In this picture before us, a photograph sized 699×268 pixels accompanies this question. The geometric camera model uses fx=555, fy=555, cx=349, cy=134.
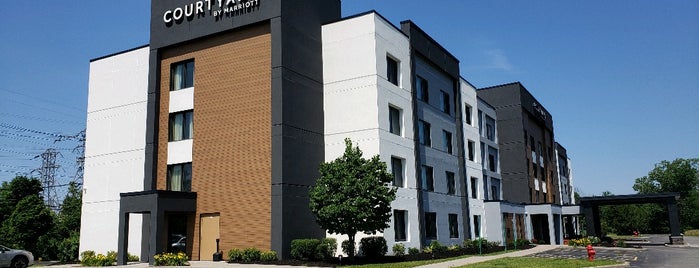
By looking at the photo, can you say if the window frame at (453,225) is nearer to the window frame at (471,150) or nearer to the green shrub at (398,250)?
the window frame at (471,150)

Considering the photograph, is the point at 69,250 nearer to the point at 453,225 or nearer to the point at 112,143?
the point at 112,143

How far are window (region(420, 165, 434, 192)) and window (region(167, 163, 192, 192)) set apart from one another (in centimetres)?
1595

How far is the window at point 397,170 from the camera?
3628cm

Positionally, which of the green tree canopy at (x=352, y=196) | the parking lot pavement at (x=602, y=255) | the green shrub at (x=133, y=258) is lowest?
the parking lot pavement at (x=602, y=255)

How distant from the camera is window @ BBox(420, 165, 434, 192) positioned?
40.3m

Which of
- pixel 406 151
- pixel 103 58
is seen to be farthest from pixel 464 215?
pixel 103 58

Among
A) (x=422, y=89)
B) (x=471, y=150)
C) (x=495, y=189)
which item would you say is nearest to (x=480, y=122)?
(x=471, y=150)

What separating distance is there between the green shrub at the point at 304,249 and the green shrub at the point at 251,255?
6.30 ft

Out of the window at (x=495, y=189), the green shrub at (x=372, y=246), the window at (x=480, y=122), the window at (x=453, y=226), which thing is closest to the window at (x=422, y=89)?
the window at (x=453, y=226)

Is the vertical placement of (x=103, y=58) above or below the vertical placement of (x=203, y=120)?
above

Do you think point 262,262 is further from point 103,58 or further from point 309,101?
point 103,58

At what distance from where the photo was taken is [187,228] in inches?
1347

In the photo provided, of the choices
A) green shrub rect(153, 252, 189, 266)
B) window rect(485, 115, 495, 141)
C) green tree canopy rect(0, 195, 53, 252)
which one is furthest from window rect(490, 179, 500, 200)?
green tree canopy rect(0, 195, 53, 252)

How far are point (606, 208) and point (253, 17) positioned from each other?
11572 cm
